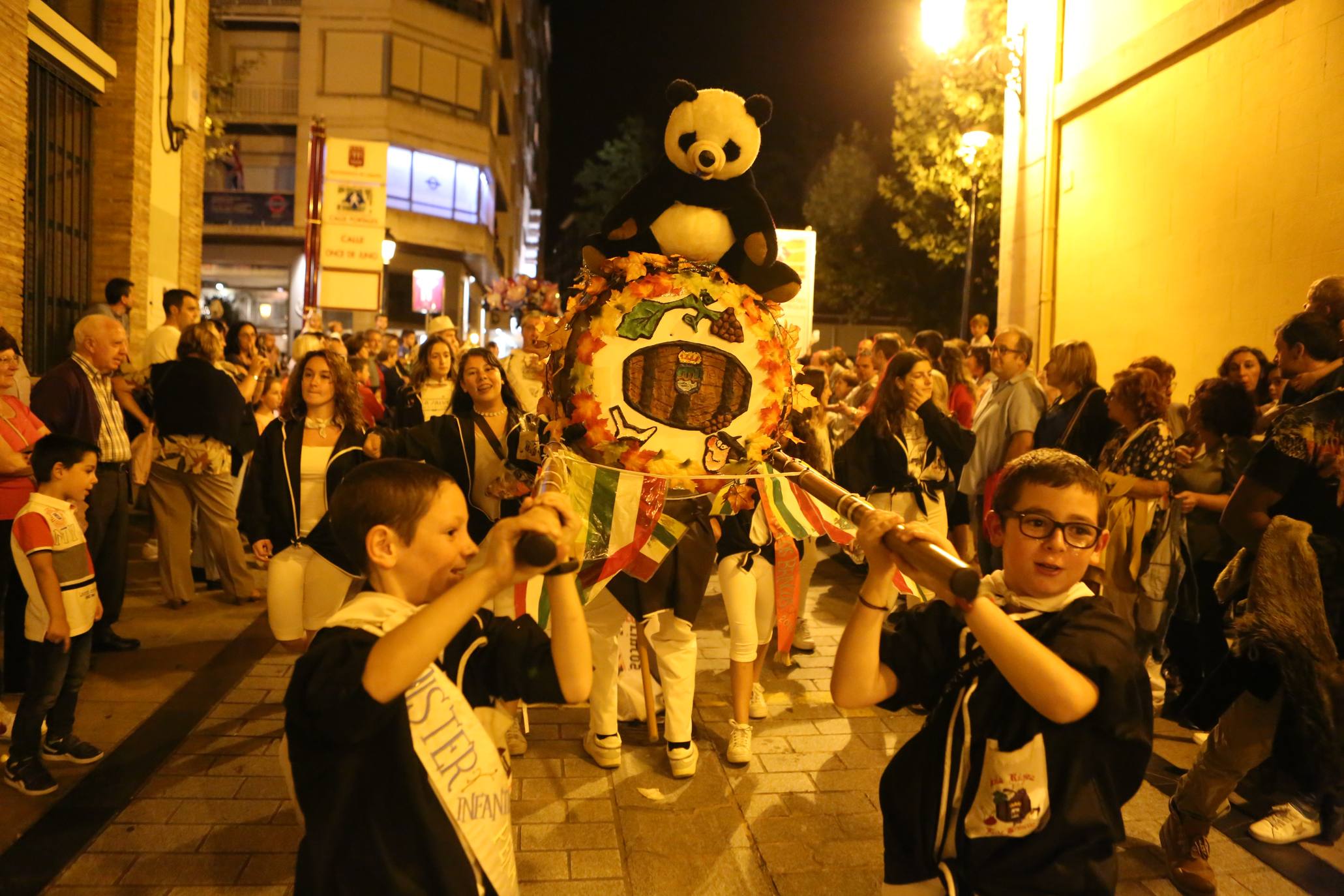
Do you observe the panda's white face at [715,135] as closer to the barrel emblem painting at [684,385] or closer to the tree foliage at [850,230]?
the barrel emblem painting at [684,385]

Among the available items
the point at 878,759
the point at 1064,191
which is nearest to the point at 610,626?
the point at 878,759

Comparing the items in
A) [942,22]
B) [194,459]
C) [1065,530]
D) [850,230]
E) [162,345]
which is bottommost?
[194,459]

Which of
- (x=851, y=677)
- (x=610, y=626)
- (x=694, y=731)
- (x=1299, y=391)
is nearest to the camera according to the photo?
(x=851, y=677)

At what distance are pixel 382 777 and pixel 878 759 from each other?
10.6 ft

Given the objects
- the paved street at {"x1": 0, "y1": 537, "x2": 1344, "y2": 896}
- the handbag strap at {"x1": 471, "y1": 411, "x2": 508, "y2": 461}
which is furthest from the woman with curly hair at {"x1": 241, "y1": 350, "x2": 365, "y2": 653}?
the paved street at {"x1": 0, "y1": 537, "x2": 1344, "y2": 896}

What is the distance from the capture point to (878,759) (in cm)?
464

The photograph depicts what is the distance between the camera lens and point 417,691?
195 centimetres

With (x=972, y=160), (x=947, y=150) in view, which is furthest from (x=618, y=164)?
(x=972, y=160)

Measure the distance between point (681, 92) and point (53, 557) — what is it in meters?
3.26

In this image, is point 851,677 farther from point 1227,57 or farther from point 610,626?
point 1227,57

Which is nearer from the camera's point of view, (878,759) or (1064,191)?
(878,759)

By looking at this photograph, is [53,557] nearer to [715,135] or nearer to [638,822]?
[638,822]

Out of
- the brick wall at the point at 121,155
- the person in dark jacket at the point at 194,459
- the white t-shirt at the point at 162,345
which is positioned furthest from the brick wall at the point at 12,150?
the brick wall at the point at 121,155

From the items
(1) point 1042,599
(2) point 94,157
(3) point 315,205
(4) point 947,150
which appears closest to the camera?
(1) point 1042,599
